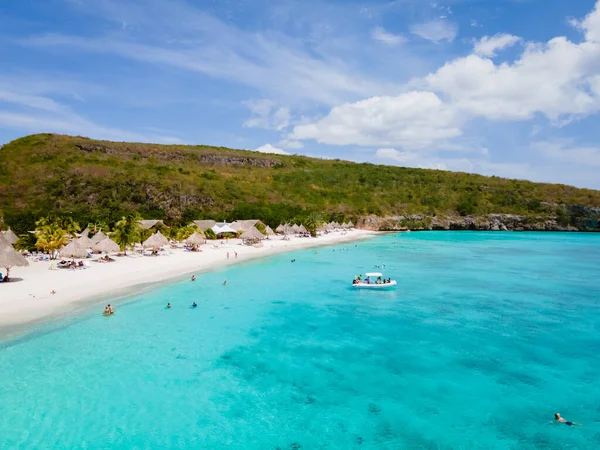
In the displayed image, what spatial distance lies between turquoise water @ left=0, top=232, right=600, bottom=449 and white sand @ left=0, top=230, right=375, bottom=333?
8.98ft

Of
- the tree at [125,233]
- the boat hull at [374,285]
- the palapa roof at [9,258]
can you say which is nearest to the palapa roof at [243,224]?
the tree at [125,233]

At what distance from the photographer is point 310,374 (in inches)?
611

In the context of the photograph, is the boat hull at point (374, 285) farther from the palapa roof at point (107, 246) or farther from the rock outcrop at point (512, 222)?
the rock outcrop at point (512, 222)

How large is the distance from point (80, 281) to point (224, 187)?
220 ft

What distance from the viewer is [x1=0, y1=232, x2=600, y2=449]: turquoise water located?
11609 mm

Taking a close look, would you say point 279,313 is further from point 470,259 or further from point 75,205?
point 75,205

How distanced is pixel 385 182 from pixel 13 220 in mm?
99502

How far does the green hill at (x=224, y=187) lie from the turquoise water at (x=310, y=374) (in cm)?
3921

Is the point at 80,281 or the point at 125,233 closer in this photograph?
the point at 80,281

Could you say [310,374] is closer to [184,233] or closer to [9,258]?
[9,258]

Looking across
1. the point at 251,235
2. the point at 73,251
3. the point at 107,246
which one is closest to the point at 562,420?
the point at 73,251

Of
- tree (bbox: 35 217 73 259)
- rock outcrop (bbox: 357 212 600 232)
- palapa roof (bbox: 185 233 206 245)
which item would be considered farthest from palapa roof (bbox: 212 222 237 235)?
rock outcrop (bbox: 357 212 600 232)

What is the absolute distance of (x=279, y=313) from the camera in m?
24.1

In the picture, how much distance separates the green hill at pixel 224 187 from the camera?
78.5 meters
